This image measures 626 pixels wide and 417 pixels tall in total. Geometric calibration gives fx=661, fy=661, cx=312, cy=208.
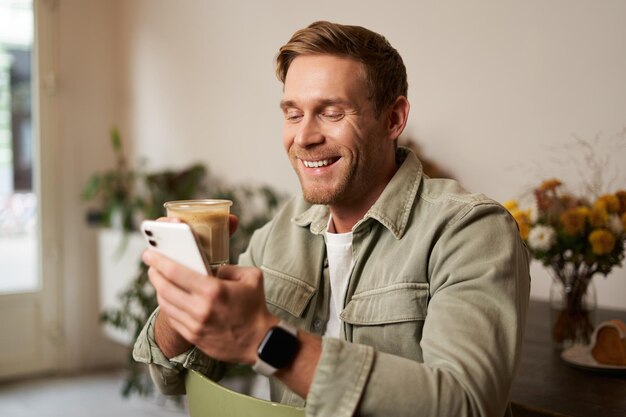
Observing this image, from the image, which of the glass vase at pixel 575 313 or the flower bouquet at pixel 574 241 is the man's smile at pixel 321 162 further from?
the glass vase at pixel 575 313

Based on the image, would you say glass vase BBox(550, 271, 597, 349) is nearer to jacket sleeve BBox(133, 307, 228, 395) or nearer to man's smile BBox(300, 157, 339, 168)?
man's smile BBox(300, 157, 339, 168)

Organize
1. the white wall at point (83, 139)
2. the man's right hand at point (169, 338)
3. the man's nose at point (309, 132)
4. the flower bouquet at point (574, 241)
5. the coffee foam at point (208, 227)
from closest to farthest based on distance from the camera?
the coffee foam at point (208, 227), the man's right hand at point (169, 338), the man's nose at point (309, 132), the flower bouquet at point (574, 241), the white wall at point (83, 139)

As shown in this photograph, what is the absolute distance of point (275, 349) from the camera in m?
→ 0.91

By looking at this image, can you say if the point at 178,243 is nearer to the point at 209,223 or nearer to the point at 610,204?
the point at 209,223

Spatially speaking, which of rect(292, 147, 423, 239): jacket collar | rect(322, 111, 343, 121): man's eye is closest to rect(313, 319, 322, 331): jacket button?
rect(292, 147, 423, 239): jacket collar

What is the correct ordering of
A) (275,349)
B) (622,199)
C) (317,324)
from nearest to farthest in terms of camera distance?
1. (275,349)
2. (317,324)
3. (622,199)

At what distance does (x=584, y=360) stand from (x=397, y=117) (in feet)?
2.59

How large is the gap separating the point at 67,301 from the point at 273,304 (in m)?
3.44

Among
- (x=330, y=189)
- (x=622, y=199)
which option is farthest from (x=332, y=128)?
(x=622, y=199)

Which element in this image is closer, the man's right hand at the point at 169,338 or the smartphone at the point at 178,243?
the smartphone at the point at 178,243

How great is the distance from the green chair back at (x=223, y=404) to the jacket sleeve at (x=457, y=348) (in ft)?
0.17

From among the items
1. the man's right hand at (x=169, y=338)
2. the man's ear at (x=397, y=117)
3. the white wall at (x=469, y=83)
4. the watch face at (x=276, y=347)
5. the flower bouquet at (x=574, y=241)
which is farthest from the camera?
the white wall at (x=469, y=83)

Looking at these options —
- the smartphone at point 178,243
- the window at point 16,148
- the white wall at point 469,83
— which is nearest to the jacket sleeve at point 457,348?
the smartphone at point 178,243

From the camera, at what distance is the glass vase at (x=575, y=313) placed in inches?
71.5
